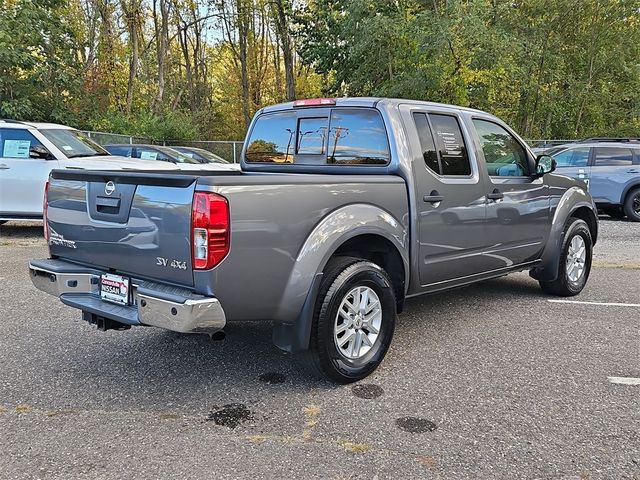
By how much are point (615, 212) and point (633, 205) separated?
0.89 meters

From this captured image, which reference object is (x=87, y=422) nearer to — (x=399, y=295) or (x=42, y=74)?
(x=399, y=295)

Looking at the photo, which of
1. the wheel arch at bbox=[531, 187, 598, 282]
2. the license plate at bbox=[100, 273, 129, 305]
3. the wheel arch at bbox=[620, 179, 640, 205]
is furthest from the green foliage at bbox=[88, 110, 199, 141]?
the license plate at bbox=[100, 273, 129, 305]

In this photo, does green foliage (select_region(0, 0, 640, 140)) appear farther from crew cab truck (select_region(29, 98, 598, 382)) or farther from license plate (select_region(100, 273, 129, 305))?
license plate (select_region(100, 273, 129, 305))

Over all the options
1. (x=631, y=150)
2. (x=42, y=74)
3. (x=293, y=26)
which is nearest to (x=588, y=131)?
(x=631, y=150)

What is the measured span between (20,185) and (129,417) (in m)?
7.51

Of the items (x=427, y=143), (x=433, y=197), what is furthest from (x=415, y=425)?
(x=427, y=143)

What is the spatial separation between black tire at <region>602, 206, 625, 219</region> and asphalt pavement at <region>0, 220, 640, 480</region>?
8.74m

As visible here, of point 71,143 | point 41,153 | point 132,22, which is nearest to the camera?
point 41,153

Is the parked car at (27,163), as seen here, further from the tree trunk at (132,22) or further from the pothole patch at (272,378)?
the tree trunk at (132,22)

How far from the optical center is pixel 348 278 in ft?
11.8

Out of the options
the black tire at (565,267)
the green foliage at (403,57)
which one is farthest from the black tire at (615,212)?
the black tire at (565,267)

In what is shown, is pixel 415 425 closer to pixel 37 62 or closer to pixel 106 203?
pixel 106 203

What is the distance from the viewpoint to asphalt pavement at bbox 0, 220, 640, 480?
2.78 meters

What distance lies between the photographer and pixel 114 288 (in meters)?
3.46
